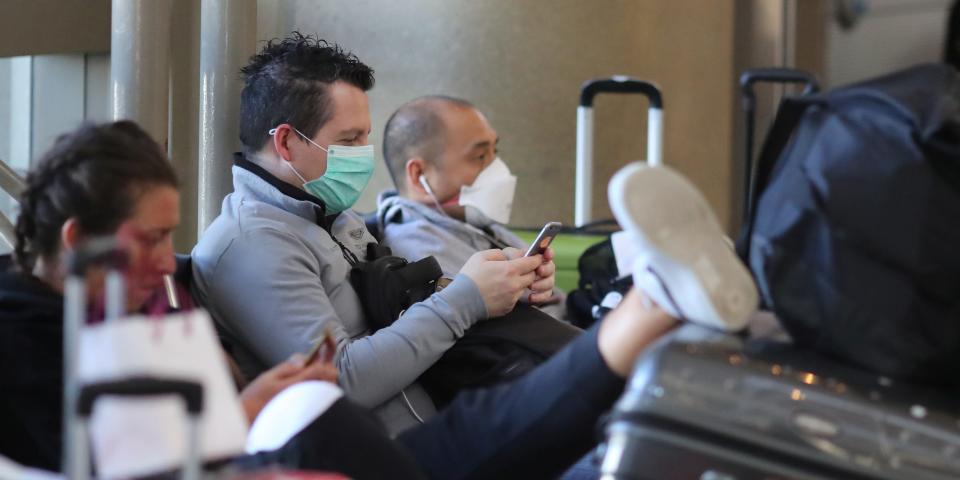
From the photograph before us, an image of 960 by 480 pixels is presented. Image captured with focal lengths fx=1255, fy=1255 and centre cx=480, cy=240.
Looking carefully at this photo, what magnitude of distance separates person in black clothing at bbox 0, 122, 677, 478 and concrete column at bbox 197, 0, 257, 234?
0.96 metres

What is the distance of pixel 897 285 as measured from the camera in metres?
1.67

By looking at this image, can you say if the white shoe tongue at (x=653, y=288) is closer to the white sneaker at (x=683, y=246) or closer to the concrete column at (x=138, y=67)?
the white sneaker at (x=683, y=246)

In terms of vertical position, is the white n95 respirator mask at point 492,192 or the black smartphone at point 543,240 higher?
the white n95 respirator mask at point 492,192

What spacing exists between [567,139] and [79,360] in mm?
4493

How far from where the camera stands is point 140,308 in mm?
1907

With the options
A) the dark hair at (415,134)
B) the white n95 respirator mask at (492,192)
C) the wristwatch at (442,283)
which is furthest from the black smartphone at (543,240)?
the dark hair at (415,134)

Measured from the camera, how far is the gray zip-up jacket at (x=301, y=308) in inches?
92.8

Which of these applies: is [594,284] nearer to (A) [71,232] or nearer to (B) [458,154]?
(B) [458,154]

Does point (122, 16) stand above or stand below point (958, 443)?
above

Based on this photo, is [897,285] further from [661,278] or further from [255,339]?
[255,339]

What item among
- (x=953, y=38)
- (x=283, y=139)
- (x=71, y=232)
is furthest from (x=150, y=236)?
(x=953, y=38)

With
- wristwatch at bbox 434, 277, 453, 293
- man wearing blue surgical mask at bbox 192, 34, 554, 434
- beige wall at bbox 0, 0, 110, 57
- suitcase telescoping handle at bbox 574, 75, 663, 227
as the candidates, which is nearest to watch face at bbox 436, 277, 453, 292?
wristwatch at bbox 434, 277, 453, 293

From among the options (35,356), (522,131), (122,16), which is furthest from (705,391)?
(522,131)

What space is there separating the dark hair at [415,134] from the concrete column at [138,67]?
71 centimetres
